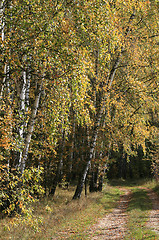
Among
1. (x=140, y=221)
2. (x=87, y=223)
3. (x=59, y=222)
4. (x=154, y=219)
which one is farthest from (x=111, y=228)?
(x=154, y=219)

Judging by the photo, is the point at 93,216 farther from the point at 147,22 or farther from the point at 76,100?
the point at 147,22

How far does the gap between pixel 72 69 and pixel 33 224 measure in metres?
3.88

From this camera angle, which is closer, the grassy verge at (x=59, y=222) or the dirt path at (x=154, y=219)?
the grassy verge at (x=59, y=222)

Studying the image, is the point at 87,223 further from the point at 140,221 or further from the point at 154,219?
the point at 154,219

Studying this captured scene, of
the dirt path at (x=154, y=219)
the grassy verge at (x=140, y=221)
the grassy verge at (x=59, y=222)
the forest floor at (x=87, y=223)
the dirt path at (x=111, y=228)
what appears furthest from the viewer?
the dirt path at (x=154, y=219)

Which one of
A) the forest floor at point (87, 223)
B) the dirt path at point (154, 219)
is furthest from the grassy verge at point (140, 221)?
the dirt path at point (154, 219)

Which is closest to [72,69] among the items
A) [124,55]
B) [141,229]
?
[141,229]

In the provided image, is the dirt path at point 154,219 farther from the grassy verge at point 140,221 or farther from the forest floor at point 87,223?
the grassy verge at point 140,221

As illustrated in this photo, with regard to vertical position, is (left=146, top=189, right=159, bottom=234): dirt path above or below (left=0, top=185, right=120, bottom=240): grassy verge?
below

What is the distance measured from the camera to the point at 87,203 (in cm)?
1448

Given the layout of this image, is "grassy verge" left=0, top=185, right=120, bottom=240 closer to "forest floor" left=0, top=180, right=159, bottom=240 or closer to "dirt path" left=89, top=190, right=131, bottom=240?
"forest floor" left=0, top=180, right=159, bottom=240

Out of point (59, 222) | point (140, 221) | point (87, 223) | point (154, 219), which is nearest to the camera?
point (59, 222)

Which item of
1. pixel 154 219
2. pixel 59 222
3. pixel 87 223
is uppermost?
pixel 59 222

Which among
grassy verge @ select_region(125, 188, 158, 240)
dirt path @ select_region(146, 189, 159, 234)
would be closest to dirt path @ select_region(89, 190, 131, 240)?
grassy verge @ select_region(125, 188, 158, 240)
